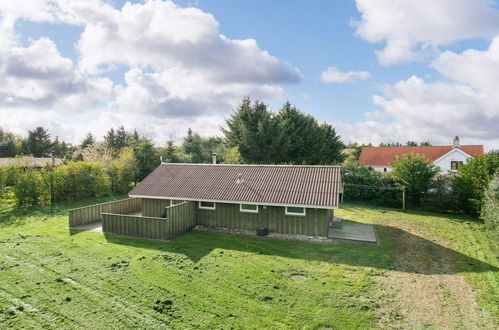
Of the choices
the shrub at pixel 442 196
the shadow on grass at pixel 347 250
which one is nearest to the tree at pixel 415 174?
the shrub at pixel 442 196

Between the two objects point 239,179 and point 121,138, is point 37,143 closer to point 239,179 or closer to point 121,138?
point 121,138

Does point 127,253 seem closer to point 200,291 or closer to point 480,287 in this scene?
point 200,291

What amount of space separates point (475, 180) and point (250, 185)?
16.4 metres

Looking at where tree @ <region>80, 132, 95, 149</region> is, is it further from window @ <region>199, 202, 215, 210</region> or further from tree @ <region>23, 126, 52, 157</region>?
window @ <region>199, 202, 215, 210</region>

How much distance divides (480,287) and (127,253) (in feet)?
42.4

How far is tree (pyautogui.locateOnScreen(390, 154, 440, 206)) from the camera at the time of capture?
77.8ft

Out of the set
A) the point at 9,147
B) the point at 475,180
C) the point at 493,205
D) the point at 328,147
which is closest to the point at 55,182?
the point at 493,205

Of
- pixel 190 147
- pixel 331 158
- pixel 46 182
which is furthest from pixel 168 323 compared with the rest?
pixel 190 147

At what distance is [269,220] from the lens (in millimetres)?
15617

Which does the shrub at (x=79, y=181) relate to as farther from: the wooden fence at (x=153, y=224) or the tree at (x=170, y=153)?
the wooden fence at (x=153, y=224)

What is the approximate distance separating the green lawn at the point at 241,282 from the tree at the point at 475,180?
256 inches

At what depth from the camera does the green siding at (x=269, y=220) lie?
14953 millimetres

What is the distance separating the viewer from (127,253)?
493 inches

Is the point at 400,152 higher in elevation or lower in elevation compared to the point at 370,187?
higher
